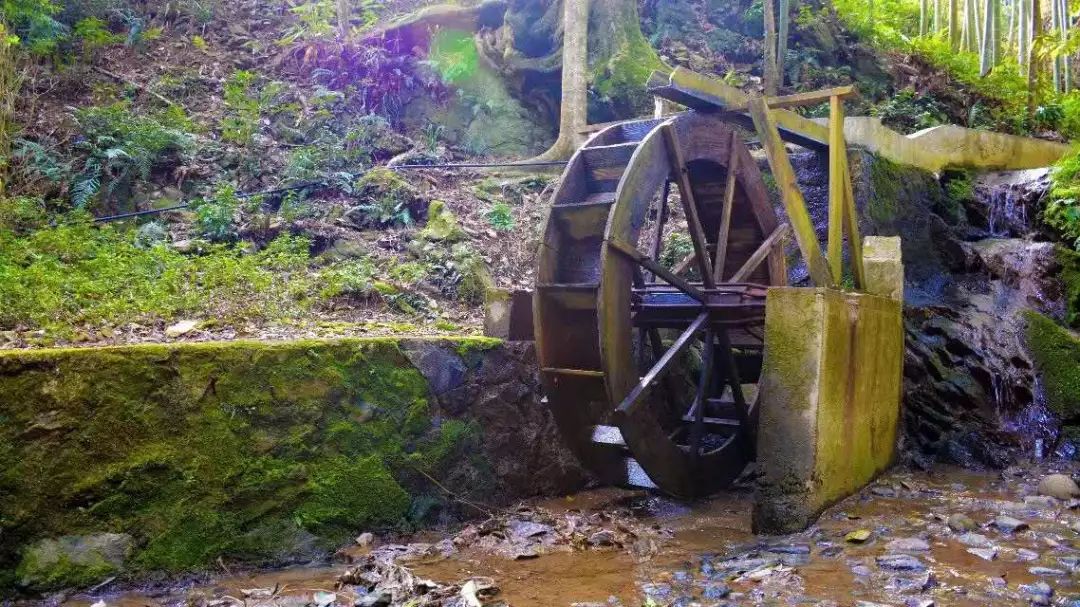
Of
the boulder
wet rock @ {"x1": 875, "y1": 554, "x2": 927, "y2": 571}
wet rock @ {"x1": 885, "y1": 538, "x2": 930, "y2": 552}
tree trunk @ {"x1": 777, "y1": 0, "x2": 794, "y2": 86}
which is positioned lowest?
wet rock @ {"x1": 885, "y1": 538, "x2": 930, "y2": 552}

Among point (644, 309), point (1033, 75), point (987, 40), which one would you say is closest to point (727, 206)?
point (644, 309)

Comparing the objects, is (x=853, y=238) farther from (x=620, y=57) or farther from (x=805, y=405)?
(x=620, y=57)

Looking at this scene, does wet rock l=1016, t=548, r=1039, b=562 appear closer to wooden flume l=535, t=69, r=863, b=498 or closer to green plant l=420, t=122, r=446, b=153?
wooden flume l=535, t=69, r=863, b=498

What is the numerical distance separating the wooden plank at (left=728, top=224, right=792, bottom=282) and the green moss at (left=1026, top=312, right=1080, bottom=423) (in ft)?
8.50

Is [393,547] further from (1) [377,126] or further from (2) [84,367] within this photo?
(1) [377,126]

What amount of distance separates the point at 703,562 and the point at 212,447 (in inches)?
108

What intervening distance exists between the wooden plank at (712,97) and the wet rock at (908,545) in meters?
3.21

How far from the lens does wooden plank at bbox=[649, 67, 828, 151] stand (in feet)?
18.2

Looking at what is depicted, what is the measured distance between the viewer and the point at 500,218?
30.8 feet

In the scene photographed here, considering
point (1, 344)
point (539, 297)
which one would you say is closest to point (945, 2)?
point (539, 297)

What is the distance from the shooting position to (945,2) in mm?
19109

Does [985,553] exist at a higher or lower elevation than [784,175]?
lower

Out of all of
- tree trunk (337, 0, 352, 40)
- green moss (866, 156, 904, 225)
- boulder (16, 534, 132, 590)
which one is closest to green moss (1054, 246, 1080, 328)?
green moss (866, 156, 904, 225)

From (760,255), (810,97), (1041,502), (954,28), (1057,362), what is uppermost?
(954,28)
